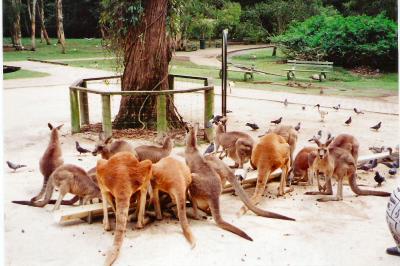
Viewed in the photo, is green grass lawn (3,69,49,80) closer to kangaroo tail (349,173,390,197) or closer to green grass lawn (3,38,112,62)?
green grass lawn (3,38,112,62)

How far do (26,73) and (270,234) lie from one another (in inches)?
746

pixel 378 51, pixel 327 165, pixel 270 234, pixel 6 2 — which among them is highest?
pixel 6 2

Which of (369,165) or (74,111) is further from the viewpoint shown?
(74,111)

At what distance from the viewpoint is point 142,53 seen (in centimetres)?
1012

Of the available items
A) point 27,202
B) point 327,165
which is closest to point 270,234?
point 327,165

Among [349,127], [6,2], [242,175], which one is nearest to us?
[242,175]

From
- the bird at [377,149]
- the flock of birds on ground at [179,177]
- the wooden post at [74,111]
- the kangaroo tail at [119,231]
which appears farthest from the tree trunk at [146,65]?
the kangaroo tail at [119,231]

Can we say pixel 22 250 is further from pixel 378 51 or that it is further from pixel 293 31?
pixel 293 31

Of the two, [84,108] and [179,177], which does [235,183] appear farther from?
[84,108]

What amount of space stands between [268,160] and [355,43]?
62.5 ft

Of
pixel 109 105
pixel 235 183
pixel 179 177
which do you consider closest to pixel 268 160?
pixel 235 183

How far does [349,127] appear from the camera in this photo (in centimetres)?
1109

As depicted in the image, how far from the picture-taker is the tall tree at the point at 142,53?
10.1m

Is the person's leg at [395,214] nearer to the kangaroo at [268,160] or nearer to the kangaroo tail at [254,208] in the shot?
the kangaroo tail at [254,208]
